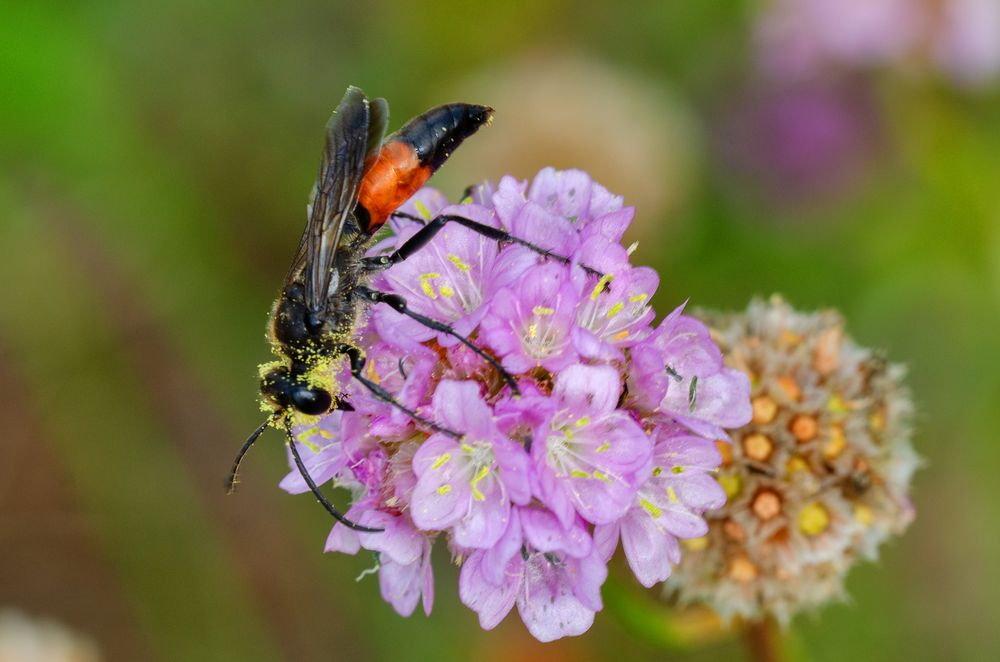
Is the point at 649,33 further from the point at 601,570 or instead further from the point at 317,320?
the point at 601,570

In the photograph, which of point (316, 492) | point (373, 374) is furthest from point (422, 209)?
point (316, 492)

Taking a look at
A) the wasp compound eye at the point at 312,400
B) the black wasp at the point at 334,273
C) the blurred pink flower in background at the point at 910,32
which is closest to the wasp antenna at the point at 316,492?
the black wasp at the point at 334,273

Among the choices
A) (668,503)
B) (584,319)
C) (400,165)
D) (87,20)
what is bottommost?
(668,503)

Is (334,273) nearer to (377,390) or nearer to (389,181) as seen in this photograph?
(389,181)

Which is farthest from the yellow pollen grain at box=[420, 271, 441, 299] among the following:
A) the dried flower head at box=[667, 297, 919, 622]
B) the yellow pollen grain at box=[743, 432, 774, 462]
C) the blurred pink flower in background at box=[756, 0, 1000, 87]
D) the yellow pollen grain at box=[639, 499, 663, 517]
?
the blurred pink flower in background at box=[756, 0, 1000, 87]

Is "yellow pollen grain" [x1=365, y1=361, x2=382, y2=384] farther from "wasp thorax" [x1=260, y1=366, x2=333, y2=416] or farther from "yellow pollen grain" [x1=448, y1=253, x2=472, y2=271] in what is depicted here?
"yellow pollen grain" [x1=448, y1=253, x2=472, y2=271]

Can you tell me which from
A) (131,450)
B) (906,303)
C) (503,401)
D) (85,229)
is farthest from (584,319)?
(85,229)

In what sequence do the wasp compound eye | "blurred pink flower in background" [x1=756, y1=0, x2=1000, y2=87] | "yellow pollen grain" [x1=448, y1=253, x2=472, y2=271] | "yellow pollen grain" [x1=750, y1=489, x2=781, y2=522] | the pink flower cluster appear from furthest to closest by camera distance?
"blurred pink flower in background" [x1=756, y1=0, x2=1000, y2=87], "yellow pollen grain" [x1=750, y1=489, x2=781, y2=522], "yellow pollen grain" [x1=448, y1=253, x2=472, y2=271], the wasp compound eye, the pink flower cluster
